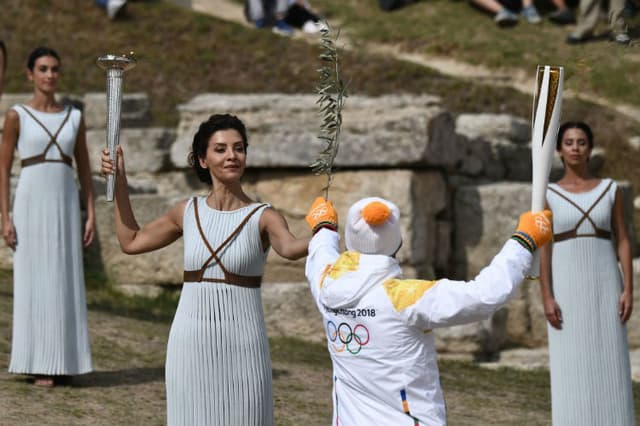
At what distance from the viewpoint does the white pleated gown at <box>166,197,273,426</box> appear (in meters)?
4.77

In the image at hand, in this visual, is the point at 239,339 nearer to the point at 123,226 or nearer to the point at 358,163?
the point at 123,226

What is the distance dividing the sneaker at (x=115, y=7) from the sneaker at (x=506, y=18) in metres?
4.66

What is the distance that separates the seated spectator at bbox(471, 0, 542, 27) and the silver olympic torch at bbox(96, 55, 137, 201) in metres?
12.0

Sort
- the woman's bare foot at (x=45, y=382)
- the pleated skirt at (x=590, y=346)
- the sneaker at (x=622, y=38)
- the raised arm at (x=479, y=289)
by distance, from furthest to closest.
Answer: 1. the woman's bare foot at (x=45, y=382)
2. the pleated skirt at (x=590, y=346)
3. the sneaker at (x=622, y=38)
4. the raised arm at (x=479, y=289)

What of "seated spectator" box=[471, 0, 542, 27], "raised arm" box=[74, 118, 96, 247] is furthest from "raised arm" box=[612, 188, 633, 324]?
"seated spectator" box=[471, 0, 542, 27]

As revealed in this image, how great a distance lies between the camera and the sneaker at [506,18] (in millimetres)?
16375

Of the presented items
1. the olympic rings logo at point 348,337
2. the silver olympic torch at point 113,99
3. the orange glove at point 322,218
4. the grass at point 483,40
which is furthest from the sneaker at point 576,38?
the olympic rings logo at point 348,337

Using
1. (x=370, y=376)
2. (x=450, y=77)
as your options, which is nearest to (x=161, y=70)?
(x=450, y=77)

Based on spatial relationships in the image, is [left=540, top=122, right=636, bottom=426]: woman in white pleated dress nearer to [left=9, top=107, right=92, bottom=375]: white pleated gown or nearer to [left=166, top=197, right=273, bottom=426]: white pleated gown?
[left=166, top=197, right=273, bottom=426]: white pleated gown

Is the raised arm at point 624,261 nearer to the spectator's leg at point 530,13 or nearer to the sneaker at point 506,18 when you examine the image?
the sneaker at point 506,18

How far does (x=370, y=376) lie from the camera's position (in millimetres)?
4156

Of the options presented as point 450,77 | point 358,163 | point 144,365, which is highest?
point 450,77

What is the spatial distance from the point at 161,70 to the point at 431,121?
5518 mm

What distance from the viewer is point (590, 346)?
669cm
